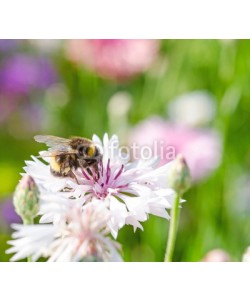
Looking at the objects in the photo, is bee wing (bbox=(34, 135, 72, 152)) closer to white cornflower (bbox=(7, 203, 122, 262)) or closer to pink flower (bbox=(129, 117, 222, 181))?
white cornflower (bbox=(7, 203, 122, 262))

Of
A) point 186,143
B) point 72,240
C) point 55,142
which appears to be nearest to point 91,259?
point 72,240

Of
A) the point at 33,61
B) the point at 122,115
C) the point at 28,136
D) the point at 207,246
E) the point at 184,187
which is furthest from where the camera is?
the point at 33,61

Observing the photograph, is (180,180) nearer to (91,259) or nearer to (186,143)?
(91,259)

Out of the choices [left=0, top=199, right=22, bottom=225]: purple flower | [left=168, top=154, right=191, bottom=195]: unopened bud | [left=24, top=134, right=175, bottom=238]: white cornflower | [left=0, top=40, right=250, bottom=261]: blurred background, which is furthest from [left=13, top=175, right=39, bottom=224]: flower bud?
[left=0, top=199, right=22, bottom=225]: purple flower

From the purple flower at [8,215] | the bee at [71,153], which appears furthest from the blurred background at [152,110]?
the bee at [71,153]

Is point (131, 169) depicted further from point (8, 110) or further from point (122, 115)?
point (8, 110)
